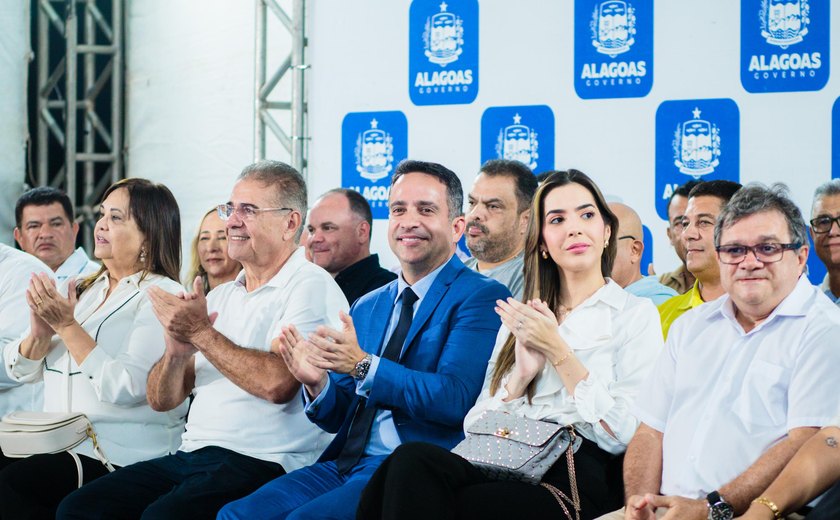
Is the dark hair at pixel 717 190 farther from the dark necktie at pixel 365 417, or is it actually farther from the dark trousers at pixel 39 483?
the dark trousers at pixel 39 483

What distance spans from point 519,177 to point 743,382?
2182 millimetres

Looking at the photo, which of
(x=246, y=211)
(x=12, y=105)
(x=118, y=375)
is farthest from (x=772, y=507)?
(x=12, y=105)

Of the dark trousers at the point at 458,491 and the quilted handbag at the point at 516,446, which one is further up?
the quilted handbag at the point at 516,446

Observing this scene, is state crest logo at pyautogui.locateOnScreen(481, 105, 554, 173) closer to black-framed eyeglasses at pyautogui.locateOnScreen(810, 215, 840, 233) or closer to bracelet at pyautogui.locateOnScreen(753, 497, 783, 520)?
black-framed eyeglasses at pyautogui.locateOnScreen(810, 215, 840, 233)

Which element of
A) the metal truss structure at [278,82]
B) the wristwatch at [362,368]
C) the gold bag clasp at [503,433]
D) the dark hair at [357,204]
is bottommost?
the gold bag clasp at [503,433]

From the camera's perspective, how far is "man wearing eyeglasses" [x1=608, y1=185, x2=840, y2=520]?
2.54 m

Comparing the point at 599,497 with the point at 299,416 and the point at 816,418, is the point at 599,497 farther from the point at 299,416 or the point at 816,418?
the point at 299,416

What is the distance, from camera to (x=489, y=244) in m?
4.64

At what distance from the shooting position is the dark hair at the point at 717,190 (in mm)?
3883

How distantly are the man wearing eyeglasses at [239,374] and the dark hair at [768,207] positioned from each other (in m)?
1.47

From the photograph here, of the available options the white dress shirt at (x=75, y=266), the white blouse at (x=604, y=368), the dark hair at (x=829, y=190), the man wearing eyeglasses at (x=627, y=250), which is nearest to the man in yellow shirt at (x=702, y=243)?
the dark hair at (x=829, y=190)

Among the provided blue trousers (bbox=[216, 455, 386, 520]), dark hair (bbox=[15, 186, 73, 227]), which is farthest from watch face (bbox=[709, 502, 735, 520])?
dark hair (bbox=[15, 186, 73, 227])

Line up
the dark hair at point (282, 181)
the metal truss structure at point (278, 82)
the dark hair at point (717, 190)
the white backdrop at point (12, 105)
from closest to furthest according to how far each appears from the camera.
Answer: the dark hair at point (282, 181) < the dark hair at point (717, 190) < the metal truss structure at point (278, 82) < the white backdrop at point (12, 105)

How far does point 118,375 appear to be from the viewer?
365 cm
